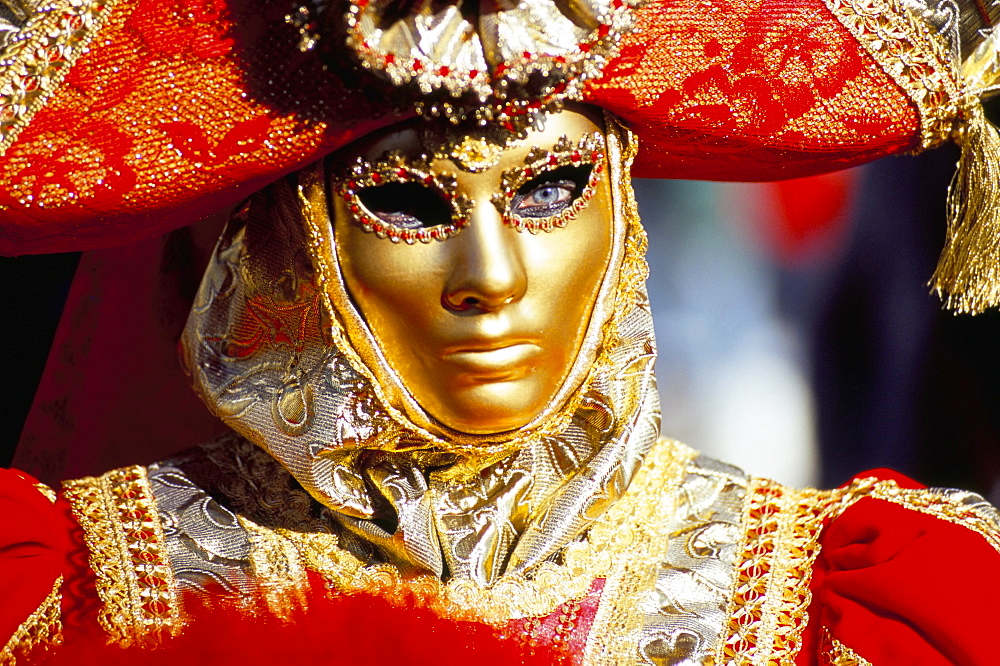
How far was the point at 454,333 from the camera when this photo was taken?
1309 millimetres

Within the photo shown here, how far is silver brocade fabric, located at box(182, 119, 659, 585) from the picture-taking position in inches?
54.7

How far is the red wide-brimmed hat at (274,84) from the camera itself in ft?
3.87

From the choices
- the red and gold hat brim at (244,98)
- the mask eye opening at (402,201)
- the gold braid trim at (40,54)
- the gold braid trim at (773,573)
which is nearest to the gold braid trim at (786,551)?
the gold braid trim at (773,573)

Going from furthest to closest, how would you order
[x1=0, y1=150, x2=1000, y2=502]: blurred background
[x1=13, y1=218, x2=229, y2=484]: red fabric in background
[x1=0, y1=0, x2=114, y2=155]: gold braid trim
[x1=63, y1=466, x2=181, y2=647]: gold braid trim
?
[x1=0, y1=150, x2=1000, y2=502]: blurred background < [x1=13, y1=218, x2=229, y2=484]: red fabric in background < [x1=63, y1=466, x2=181, y2=647]: gold braid trim < [x1=0, y1=0, x2=114, y2=155]: gold braid trim

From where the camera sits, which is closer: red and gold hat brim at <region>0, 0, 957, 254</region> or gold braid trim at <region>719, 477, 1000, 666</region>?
red and gold hat brim at <region>0, 0, 957, 254</region>

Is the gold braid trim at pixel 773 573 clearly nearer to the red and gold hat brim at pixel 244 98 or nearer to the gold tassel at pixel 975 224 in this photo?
the gold tassel at pixel 975 224

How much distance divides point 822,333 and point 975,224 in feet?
4.61

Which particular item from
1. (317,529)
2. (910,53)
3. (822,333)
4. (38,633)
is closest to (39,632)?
(38,633)

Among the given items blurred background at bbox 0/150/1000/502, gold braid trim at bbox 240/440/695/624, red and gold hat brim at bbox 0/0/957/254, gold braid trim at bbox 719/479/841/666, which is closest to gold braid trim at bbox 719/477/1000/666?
gold braid trim at bbox 719/479/841/666

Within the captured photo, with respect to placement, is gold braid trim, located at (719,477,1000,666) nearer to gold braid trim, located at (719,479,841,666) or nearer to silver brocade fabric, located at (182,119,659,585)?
gold braid trim, located at (719,479,841,666)

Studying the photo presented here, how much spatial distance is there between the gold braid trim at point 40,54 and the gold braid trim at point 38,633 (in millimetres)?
548

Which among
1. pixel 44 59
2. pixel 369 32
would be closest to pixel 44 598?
pixel 44 59

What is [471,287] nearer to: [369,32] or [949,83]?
[369,32]

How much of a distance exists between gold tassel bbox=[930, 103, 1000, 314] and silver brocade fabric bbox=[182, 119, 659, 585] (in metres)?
0.40
